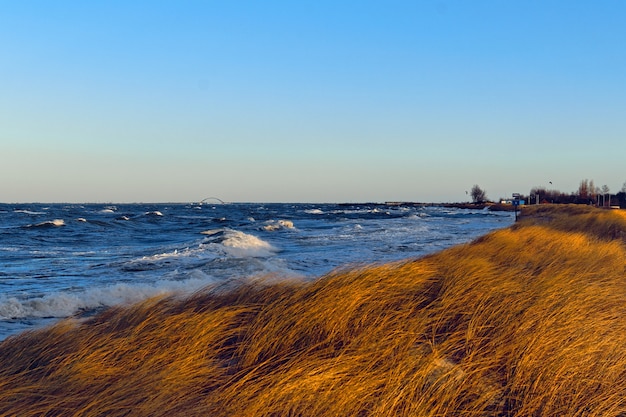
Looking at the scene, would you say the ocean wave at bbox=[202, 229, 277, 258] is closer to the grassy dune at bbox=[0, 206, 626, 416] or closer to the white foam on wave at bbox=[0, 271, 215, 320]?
the white foam on wave at bbox=[0, 271, 215, 320]

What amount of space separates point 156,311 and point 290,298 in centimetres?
168

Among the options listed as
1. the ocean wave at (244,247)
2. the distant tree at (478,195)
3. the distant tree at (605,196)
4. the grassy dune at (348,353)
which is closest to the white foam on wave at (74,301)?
the grassy dune at (348,353)

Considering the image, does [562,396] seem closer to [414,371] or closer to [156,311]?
[414,371]

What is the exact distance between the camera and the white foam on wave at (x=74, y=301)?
30.9ft

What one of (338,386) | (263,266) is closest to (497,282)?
(338,386)

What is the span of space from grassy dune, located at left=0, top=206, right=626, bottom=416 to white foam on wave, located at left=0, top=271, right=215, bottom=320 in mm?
3448

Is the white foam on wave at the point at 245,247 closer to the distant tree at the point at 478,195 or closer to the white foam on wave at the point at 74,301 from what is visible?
the white foam on wave at the point at 74,301

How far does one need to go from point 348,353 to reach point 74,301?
7832 mm

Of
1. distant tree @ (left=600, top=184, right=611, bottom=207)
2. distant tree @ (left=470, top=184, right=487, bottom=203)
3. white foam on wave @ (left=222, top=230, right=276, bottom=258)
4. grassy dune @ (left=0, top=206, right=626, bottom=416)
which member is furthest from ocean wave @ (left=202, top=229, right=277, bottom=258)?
distant tree @ (left=470, top=184, right=487, bottom=203)

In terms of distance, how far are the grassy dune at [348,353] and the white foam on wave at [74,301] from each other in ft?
11.3

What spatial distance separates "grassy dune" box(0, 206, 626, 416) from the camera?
3.44m

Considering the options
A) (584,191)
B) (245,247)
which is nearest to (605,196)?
(584,191)

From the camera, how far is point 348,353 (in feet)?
14.0

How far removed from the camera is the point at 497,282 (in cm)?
674
